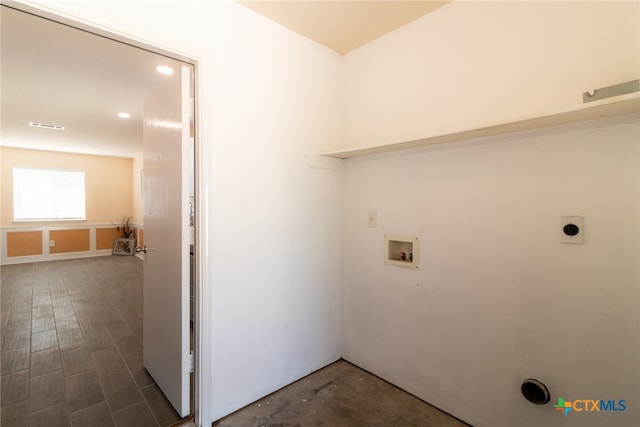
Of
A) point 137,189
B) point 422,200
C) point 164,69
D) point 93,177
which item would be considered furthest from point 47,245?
point 422,200

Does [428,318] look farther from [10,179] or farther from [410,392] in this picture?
[10,179]

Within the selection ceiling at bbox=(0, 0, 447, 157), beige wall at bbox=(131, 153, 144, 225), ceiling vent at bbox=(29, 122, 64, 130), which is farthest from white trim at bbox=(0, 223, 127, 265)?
ceiling vent at bbox=(29, 122, 64, 130)

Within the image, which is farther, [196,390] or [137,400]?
[137,400]

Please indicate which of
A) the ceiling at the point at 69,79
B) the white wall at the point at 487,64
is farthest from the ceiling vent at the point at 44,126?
the white wall at the point at 487,64

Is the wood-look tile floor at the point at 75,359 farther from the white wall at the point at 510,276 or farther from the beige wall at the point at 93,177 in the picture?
the beige wall at the point at 93,177

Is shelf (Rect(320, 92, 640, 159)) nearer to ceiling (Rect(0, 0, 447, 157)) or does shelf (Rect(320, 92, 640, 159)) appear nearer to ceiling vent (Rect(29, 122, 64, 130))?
ceiling (Rect(0, 0, 447, 157))

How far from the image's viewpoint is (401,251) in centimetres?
195

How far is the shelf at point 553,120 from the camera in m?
1.01

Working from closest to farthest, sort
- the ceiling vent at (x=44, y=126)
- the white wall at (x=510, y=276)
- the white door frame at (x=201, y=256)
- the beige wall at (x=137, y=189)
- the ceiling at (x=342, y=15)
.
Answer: the white wall at (x=510, y=276)
the white door frame at (x=201, y=256)
the ceiling at (x=342, y=15)
the ceiling vent at (x=44, y=126)
the beige wall at (x=137, y=189)

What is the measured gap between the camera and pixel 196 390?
1.54m

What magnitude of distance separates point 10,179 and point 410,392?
833 cm

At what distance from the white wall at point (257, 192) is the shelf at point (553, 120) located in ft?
2.16

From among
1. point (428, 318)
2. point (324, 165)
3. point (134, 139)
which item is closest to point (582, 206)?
point (428, 318)

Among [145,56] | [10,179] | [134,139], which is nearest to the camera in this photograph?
[145,56]
